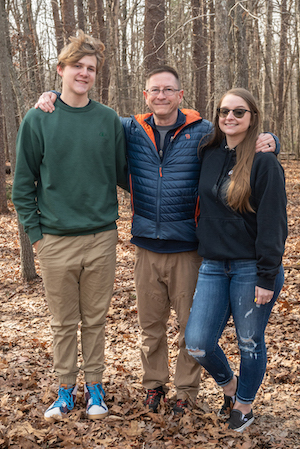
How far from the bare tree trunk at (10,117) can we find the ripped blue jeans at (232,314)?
414 cm

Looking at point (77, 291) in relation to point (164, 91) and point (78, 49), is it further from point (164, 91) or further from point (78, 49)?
point (78, 49)

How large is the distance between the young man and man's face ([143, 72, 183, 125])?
353 millimetres

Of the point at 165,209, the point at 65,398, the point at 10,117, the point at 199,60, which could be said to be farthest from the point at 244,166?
the point at 199,60

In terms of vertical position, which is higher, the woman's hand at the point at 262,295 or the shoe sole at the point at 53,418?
the woman's hand at the point at 262,295

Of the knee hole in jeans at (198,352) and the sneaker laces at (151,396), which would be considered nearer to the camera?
the knee hole in jeans at (198,352)

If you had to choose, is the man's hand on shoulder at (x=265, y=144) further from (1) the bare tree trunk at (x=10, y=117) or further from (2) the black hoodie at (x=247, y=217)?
(1) the bare tree trunk at (x=10, y=117)

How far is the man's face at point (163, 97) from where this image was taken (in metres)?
3.02

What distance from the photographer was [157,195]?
3.06 metres

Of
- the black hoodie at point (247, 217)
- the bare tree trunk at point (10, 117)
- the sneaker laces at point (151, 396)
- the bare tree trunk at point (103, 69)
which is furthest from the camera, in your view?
the bare tree trunk at point (103, 69)

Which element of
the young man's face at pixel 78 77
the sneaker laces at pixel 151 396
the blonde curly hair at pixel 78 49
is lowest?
the sneaker laces at pixel 151 396

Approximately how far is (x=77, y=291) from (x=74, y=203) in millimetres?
752

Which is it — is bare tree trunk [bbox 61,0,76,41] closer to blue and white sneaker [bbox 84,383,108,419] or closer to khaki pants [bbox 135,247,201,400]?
khaki pants [bbox 135,247,201,400]

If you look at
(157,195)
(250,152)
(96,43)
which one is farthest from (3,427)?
(96,43)

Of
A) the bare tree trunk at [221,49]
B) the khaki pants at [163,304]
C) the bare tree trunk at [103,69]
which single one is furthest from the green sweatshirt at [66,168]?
the bare tree trunk at [103,69]
